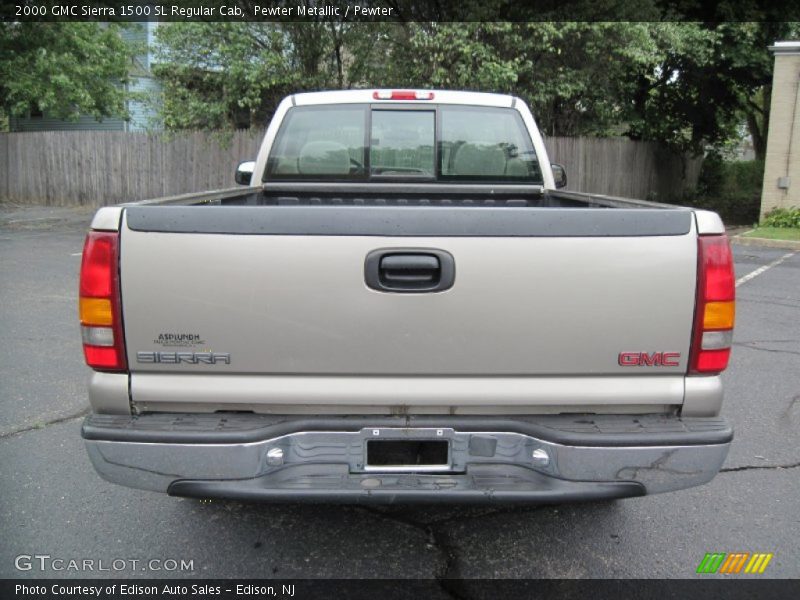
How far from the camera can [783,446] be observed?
4.41m

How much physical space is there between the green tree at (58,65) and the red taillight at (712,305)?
61.7 ft

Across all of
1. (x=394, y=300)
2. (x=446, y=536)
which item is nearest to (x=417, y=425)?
(x=394, y=300)

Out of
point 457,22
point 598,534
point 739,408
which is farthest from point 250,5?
point 598,534

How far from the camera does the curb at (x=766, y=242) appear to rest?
13664 millimetres

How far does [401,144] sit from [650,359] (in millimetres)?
3010

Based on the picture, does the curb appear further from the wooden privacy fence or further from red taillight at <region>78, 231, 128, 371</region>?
red taillight at <region>78, 231, 128, 371</region>

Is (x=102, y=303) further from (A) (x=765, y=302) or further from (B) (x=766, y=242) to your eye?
(B) (x=766, y=242)

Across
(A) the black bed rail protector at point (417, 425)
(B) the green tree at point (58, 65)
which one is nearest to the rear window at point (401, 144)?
(A) the black bed rail protector at point (417, 425)

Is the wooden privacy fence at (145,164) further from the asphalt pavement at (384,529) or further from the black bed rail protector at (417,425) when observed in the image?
the black bed rail protector at (417,425)

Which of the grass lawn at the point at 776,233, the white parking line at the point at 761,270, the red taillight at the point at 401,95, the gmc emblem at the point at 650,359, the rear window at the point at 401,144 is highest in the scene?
Result: the red taillight at the point at 401,95

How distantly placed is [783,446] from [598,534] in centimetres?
171

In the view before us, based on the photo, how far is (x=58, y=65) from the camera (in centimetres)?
1861

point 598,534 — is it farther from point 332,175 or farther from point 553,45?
point 553,45

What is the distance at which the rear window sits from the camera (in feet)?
16.7
